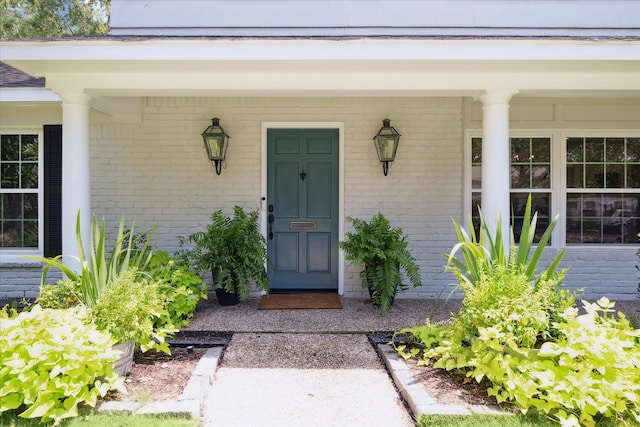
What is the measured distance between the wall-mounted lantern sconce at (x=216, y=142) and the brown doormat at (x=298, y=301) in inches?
66.7

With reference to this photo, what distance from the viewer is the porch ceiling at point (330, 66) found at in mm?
3779

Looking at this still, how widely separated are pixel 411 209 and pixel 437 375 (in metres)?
2.74

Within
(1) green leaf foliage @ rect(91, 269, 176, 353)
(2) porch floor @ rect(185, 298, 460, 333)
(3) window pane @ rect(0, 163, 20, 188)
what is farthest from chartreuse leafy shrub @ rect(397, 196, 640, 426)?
(3) window pane @ rect(0, 163, 20, 188)

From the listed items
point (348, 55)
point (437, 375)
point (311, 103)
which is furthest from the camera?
point (311, 103)

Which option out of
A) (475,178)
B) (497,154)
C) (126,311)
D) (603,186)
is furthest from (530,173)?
(126,311)

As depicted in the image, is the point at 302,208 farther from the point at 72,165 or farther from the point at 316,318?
the point at 72,165

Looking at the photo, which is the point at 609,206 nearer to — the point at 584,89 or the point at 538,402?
the point at 584,89

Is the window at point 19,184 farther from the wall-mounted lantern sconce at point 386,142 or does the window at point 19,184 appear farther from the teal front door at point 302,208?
the wall-mounted lantern sconce at point 386,142

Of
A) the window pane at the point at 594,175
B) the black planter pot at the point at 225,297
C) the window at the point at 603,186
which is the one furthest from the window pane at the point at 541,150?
the black planter pot at the point at 225,297

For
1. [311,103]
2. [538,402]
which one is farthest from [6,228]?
[538,402]

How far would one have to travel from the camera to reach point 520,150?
226 inches

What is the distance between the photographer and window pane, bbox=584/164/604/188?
574 centimetres

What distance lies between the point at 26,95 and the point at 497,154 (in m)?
4.80

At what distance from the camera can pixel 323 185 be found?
5738mm
